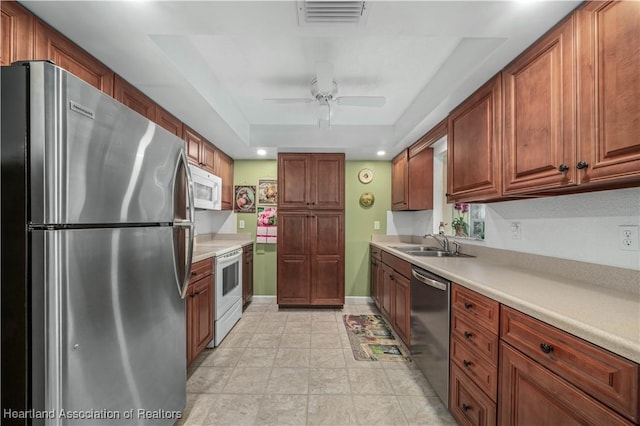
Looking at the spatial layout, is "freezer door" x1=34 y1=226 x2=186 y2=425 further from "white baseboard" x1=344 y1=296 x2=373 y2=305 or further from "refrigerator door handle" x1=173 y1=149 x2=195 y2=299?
"white baseboard" x1=344 y1=296 x2=373 y2=305

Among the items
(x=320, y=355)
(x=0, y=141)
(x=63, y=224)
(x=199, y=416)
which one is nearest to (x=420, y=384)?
(x=320, y=355)

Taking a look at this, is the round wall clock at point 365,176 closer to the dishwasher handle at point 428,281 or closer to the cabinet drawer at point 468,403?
the dishwasher handle at point 428,281

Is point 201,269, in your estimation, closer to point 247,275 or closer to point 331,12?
point 247,275

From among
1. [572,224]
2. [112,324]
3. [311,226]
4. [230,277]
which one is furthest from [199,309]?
[572,224]

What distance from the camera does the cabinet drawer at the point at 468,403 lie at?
1.25 metres

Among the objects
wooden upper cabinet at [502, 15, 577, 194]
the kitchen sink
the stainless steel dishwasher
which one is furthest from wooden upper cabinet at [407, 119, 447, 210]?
wooden upper cabinet at [502, 15, 577, 194]

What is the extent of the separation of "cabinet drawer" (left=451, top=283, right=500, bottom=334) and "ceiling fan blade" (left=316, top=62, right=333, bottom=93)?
1735 millimetres

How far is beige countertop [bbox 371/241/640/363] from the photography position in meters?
0.77

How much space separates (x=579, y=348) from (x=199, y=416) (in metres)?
1.98

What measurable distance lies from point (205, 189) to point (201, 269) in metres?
0.98

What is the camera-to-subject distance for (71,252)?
0.86 metres

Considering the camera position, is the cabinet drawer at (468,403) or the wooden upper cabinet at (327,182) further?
the wooden upper cabinet at (327,182)

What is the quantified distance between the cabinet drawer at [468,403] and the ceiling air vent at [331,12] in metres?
1.97

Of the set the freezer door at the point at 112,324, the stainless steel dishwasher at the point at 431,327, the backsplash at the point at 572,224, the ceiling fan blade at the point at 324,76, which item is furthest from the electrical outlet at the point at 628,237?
the freezer door at the point at 112,324
